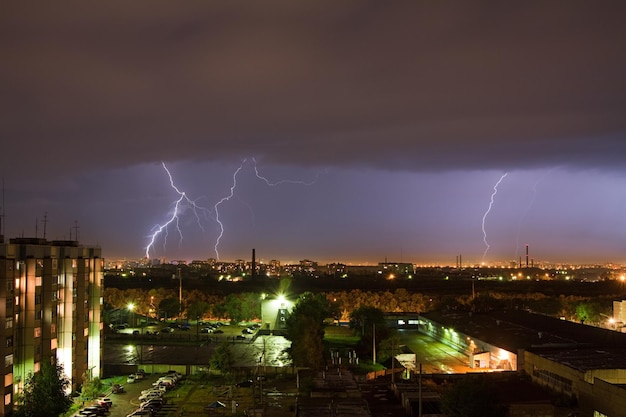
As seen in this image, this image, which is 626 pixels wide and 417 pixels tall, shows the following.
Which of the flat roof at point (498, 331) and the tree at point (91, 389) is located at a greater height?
the flat roof at point (498, 331)

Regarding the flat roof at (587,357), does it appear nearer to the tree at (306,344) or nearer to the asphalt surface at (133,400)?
the tree at (306,344)

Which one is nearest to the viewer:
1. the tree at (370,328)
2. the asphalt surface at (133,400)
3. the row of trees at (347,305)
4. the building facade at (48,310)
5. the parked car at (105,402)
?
the building facade at (48,310)

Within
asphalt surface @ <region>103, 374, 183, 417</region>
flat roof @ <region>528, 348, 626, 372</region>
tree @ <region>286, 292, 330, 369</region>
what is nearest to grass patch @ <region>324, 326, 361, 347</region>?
tree @ <region>286, 292, 330, 369</region>

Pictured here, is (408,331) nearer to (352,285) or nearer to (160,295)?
(160,295)

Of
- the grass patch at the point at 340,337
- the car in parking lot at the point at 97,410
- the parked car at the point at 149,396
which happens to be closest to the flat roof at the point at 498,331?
the grass patch at the point at 340,337

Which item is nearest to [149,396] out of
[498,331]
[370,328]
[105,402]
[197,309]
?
[105,402]

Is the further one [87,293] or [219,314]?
[219,314]

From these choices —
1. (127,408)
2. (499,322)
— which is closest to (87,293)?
(127,408)
